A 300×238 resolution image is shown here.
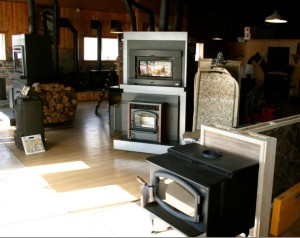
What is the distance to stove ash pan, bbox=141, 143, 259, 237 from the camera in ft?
5.74

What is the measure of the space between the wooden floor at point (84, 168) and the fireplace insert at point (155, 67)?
1.08 meters

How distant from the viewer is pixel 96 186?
12.0 feet

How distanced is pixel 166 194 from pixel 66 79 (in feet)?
26.4

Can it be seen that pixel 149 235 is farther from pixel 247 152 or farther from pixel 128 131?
pixel 128 131

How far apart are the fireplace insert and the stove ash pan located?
2790mm

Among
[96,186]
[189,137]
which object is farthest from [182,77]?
[96,186]

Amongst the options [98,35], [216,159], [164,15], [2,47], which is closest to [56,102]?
[164,15]

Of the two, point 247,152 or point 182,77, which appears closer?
point 247,152

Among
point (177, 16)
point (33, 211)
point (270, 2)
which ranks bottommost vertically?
point (33, 211)

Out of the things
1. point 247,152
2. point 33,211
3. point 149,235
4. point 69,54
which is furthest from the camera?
point 69,54

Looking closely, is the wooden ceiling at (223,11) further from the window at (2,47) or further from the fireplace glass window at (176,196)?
the fireplace glass window at (176,196)

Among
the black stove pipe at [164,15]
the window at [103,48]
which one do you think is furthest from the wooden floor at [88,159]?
the window at [103,48]

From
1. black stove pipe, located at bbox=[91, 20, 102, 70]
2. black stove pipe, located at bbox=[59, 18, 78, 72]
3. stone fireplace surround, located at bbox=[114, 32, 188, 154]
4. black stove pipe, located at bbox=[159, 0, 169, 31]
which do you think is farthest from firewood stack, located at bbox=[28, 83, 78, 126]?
black stove pipe, located at bbox=[91, 20, 102, 70]

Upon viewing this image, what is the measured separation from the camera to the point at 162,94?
487 cm
